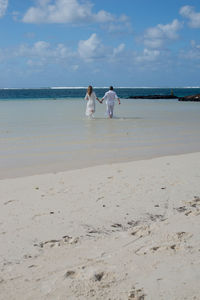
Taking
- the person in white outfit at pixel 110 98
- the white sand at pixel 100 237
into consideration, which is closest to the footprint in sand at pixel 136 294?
the white sand at pixel 100 237

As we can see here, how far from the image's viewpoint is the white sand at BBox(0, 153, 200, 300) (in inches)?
125

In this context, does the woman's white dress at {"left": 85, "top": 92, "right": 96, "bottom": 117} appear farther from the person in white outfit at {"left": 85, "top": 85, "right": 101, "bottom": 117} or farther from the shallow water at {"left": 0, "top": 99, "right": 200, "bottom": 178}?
the shallow water at {"left": 0, "top": 99, "right": 200, "bottom": 178}

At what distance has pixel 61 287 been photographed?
3.17m

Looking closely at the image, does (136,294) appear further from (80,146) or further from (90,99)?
(90,99)

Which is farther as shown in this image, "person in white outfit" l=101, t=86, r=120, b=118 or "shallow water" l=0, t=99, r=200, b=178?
"person in white outfit" l=101, t=86, r=120, b=118

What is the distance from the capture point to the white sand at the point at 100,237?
125 inches

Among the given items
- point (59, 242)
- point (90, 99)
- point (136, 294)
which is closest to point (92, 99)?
point (90, 99)

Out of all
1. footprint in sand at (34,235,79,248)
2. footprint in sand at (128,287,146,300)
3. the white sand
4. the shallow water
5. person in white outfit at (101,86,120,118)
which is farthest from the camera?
person in white outfit at (101,86,120,118)

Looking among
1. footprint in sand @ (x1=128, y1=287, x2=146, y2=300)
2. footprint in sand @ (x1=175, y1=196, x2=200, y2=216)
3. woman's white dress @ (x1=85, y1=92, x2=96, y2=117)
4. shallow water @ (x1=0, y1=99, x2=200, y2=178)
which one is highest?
woman's white dress @ (x1=85, y1=92, x2=96, y2=117)

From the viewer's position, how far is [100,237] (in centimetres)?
422

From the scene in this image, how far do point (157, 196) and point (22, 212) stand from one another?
2.01 m

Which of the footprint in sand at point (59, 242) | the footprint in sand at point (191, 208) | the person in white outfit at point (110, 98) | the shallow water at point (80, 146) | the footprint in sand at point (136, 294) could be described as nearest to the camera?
the footprint in sand at point (136, 294)

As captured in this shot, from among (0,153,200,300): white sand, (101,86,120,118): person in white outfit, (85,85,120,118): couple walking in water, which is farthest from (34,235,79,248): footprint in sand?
(101,86,120,118): person in white outfit

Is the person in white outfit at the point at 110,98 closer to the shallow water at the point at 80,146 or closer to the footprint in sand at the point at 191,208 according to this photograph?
the shallow water at the point at 80,146
